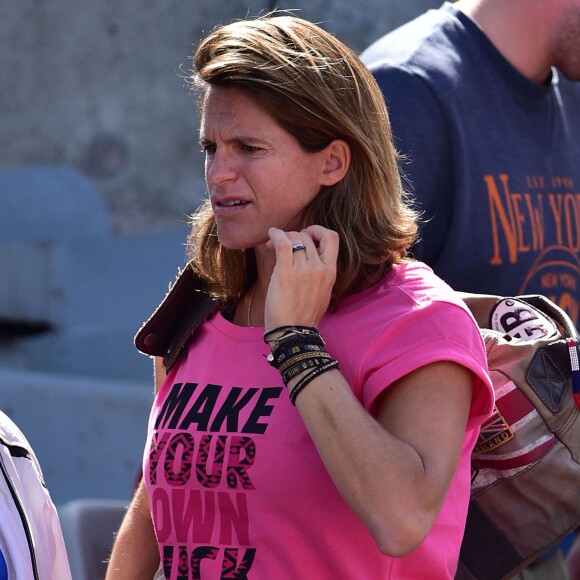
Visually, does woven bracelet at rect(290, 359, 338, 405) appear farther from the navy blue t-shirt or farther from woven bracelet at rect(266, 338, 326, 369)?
the navy blue t-shirt

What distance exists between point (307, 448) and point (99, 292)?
4.36 m

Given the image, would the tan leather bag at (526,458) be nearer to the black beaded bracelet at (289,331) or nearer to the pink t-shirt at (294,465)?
the pink t-shirt at (294,465)

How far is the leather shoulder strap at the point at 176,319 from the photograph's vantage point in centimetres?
240

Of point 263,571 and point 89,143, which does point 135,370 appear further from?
point 263,571

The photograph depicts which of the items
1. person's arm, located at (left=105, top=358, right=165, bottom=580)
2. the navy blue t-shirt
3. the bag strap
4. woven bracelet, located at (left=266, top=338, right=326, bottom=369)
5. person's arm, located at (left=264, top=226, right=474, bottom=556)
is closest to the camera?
person's arm, located at (left=264, top=226, right=474, bottom=556)

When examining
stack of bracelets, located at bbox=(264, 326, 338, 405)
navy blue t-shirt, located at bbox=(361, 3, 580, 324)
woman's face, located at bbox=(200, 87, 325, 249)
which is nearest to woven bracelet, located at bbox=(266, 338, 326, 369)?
stack of bracelets, located at bbox=(264, 326, 338, 405)

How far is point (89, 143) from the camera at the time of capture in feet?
20.4

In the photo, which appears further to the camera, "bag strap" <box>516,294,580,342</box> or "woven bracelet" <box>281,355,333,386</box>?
"bag strap" <box>516,294,580,342</box>

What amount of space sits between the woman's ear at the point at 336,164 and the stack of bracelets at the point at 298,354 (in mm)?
317

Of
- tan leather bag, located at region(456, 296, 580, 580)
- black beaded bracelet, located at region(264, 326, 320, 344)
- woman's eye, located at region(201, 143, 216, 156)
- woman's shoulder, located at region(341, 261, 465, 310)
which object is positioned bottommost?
tan leather bag, located at region(456, 296, 580, 580)

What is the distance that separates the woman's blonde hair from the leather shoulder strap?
0.34m

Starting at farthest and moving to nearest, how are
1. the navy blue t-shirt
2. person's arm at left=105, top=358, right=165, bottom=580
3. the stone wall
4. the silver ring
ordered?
the stone wall, the navy blue t-shirt, person's arm at left=105, top=358, right=165, bottom=580, the silver ring

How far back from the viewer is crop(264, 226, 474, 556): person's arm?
1.84m

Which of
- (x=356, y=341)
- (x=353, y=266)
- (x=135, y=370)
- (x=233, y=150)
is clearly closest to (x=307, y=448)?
(x=356, y=341)
